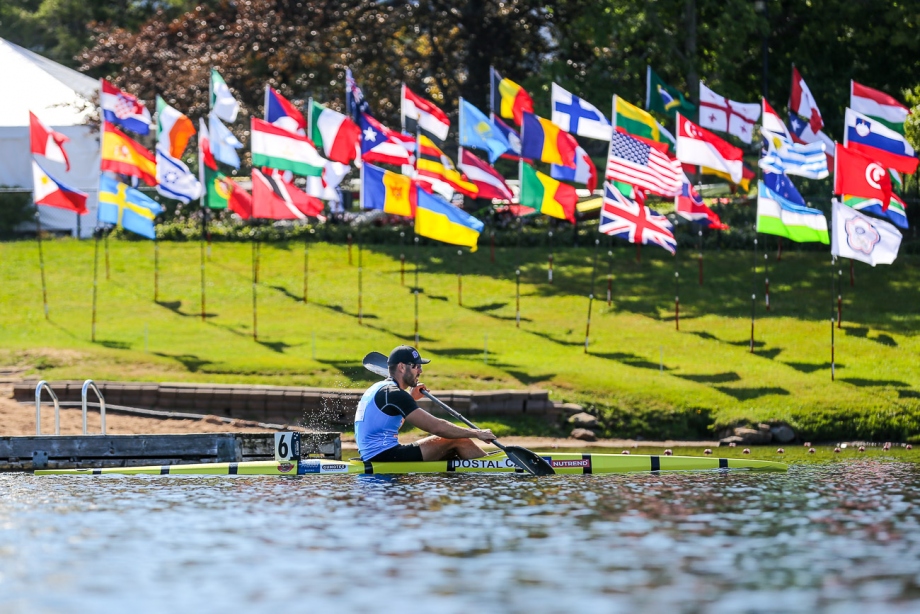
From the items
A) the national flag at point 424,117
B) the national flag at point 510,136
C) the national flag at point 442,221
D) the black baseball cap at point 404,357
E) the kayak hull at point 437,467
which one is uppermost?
the national flag at point 424,117

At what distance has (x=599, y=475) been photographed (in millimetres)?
15859

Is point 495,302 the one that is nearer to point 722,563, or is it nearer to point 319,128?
point 319,128

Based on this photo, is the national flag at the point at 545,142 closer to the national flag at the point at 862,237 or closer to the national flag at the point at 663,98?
the national flag at the point at 663,98

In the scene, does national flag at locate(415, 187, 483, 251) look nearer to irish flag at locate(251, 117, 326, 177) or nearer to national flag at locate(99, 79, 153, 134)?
irish flag at locate(251, 117, 326, 177)

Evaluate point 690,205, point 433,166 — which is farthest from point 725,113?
point 433,166

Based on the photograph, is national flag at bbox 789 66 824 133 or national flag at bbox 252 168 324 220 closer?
national flag at bbox 252 168 324 220

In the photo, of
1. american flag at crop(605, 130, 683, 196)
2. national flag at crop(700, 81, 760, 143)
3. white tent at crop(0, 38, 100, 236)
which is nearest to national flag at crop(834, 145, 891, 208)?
american flag at crop(605, 130, 683, 196)

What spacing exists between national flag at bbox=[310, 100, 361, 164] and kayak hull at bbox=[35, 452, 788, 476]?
12847mm

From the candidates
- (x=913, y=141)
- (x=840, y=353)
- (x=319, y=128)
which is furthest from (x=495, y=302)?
(x=913, y=141)

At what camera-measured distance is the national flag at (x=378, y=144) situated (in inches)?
1057

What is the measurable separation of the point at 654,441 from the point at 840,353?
19.6ft

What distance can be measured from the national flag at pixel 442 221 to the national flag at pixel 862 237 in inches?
257

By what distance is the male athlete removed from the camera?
49.2 ft

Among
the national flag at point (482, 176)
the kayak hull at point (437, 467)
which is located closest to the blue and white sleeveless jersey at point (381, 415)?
the kayak hull at point (437, 467)
